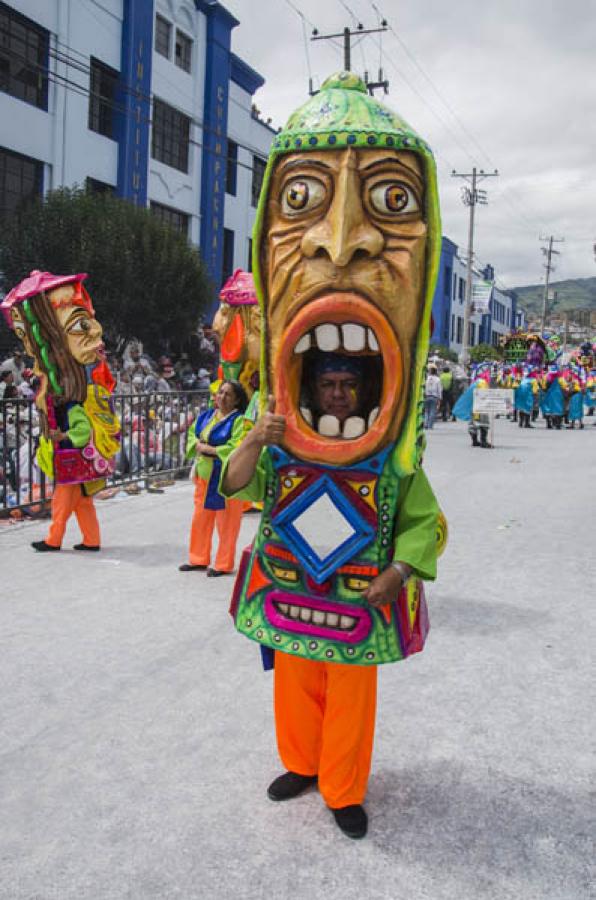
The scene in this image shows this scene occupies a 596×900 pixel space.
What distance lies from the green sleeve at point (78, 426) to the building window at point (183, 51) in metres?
18.0

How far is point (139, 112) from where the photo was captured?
20.1m

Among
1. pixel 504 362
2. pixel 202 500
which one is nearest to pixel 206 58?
pixel 504 362

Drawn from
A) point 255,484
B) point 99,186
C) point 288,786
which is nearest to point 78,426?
point 255,484

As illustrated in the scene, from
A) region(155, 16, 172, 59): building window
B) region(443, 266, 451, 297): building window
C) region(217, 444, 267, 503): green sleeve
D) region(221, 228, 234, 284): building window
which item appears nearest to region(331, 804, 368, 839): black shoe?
region(217, 444, 267, 503): green sleeve

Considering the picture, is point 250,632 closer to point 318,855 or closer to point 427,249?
point 318,855

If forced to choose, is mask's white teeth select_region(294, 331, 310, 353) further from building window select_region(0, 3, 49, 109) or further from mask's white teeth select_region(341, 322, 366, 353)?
building window select_region(0, 3, 49, 109)

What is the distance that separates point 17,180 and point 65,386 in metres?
12.3

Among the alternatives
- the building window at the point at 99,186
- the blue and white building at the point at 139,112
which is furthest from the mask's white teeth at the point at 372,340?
the building window at the point at 99,186

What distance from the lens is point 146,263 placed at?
57.6 ft

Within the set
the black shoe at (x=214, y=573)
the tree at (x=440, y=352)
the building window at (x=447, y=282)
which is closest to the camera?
the black shoe at (x=214, y=573)

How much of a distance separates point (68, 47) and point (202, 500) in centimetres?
1437

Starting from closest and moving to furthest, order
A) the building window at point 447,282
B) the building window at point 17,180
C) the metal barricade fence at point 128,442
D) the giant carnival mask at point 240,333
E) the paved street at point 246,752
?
the paved street at point 246,752 < the giant carnival mask at point 240,333 < the metal barricade fence at point 128,442 < the building window at point 17,180 < the building window at point 447,282

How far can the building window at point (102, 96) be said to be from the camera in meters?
19.0

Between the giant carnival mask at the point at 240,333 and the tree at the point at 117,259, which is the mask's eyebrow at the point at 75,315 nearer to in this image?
the giant carnival mask at the point at 240,333
